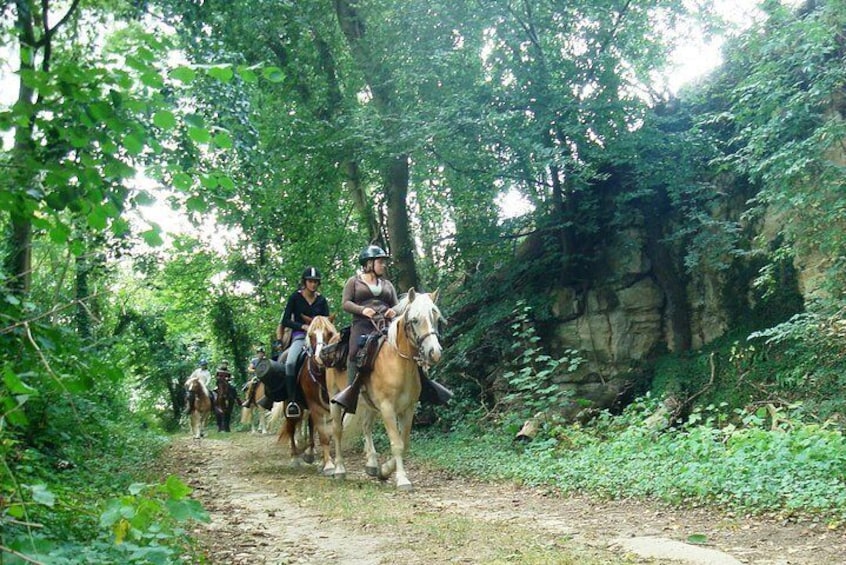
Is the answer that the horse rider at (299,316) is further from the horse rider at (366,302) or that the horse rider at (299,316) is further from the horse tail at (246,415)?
the horse tail at (246,415)

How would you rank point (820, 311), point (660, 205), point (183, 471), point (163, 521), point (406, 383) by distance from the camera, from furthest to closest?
point (660, 205)
point (183, 471)
point (820, 311)
point (406, 383)
point (163, 521)

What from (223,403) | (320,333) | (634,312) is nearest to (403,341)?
(320,333)

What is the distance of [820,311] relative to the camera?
11422mm

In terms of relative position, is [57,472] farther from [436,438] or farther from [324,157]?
[324,157]

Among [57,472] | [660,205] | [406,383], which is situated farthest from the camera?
[660,205]

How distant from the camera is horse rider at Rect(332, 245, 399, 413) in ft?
33.6

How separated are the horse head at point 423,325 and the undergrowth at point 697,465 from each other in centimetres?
226

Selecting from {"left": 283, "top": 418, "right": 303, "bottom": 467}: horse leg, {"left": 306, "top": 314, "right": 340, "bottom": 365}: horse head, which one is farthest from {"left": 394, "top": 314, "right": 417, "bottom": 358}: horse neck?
{"left": 283, "top": 418, "right": 303, "bottom": 467}: horse leg

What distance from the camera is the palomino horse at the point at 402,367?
30.4ft

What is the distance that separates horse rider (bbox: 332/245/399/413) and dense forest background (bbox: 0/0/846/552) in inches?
101

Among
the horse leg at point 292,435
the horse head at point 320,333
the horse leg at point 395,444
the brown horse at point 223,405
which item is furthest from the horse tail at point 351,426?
the brown horse at point 223,405

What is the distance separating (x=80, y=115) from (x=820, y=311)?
439 inches

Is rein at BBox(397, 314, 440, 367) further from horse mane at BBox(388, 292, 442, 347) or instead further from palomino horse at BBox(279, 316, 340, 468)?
palomino horse at BBox(279, 316, 340, 468)

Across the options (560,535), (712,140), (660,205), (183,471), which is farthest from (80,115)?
(660,205)
